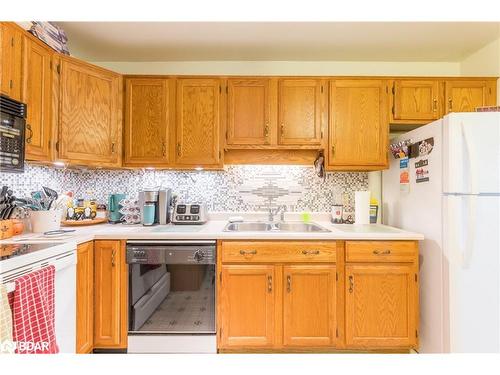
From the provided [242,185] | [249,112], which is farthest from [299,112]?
[242,185]

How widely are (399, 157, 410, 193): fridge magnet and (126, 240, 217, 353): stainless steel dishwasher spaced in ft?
5.05

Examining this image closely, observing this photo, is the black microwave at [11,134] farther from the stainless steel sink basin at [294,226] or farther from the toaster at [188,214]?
the stainless steel sink basin at [294,226]

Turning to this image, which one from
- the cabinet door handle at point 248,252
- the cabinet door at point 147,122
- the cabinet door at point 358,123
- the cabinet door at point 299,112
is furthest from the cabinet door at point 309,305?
the cabinet door at point 147,122

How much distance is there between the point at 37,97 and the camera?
1.71 meters

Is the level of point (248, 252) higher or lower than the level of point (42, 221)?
lower

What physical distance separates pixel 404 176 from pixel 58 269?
7.86 feet

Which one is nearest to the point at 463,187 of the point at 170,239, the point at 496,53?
the point at 496,53

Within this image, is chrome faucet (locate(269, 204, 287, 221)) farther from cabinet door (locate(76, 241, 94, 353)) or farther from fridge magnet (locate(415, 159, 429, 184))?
cabinet door (locate(76, 241, 94, 353))

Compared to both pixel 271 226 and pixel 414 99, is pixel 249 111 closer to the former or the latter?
pixel 271 226

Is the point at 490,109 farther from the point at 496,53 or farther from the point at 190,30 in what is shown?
the point at 190,30

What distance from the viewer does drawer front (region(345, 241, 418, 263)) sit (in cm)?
180

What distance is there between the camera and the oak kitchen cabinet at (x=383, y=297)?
5.88ft

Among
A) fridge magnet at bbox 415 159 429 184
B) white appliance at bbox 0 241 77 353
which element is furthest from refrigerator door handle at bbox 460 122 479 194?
white appliance at bbox 0 241 77 353

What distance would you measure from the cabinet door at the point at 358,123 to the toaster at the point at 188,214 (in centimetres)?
118
